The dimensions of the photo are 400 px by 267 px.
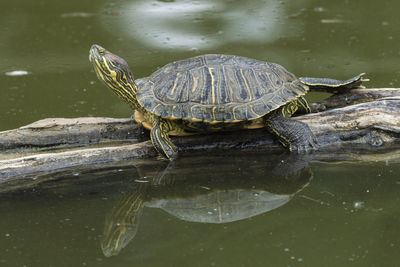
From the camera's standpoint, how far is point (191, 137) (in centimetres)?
374

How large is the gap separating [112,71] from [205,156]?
2.94 ft

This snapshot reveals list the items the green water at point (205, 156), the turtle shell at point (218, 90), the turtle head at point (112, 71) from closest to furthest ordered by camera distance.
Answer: the green water at point (205, 156) → the turtle shell at point (218, 90) → the turtle head at point (112, 71)

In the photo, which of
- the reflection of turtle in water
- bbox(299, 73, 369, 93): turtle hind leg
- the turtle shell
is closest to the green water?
the reflection of turtle in water

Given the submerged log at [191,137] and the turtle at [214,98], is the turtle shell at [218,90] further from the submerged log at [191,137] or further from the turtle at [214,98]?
the submerged log at [191,137]

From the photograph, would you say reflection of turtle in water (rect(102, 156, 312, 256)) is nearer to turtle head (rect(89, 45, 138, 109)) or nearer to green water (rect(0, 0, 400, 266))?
green water (rect(0, 0, 400, 266))

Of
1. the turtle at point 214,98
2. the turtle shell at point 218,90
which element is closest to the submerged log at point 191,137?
the turtle at point 214,98

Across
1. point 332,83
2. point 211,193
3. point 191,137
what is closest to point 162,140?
point 191,137

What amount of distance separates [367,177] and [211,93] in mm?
1126

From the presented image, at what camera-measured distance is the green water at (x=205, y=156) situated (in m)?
2.58

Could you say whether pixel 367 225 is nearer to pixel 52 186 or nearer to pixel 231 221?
pixel 231 221

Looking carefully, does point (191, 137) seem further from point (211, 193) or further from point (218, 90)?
point (211, 193)

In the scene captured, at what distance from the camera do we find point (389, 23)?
622cm

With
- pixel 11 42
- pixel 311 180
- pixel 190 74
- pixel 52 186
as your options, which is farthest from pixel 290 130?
pixel 11 42

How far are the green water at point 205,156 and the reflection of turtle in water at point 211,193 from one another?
31 mm
